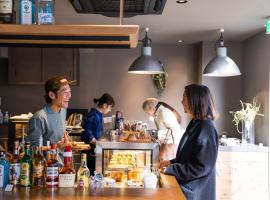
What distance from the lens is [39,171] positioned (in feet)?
6.96

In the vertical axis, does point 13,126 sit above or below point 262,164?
above

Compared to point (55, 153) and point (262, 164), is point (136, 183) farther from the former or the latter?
point (262, 164)

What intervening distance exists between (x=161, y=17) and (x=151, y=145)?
1972 millimetres

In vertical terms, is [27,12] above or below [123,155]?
above

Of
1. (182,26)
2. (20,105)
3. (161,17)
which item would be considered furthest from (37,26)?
(20,105)

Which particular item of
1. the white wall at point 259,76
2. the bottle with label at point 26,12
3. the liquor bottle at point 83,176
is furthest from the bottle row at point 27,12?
the white wall at point 259,76

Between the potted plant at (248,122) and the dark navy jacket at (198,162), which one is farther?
the potted plant at (248,122)

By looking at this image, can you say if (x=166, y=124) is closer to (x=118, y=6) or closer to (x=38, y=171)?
(x=118, y=6)

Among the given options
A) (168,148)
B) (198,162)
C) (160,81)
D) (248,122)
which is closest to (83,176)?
(198,162)

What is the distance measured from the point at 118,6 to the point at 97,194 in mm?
1403

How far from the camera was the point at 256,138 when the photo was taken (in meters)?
5.55

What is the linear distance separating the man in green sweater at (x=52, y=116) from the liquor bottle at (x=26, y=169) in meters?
0.63

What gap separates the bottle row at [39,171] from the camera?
210cm

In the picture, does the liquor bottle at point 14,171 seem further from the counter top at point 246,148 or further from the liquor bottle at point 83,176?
the counter top at point 246,148
